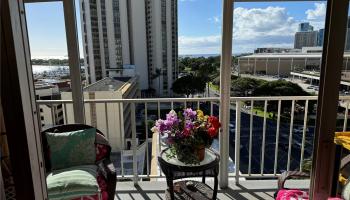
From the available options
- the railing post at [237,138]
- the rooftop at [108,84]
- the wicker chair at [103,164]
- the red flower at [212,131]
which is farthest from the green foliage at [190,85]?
the wicker chair at [103,164]

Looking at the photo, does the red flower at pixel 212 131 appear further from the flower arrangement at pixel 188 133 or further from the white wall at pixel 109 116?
the white wall at pixel 109 116

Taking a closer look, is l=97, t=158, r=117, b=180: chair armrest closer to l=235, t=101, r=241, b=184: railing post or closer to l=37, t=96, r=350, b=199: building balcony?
l=37, t=96, r=350, b=199: building balcony

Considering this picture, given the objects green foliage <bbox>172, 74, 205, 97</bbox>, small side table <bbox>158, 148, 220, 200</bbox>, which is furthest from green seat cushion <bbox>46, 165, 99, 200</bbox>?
green foliage <bbox>172, 74, 205, 97</bbox>

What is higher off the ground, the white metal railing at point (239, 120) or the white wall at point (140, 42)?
the white wall at point (140, 42)

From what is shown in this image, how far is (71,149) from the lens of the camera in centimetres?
261

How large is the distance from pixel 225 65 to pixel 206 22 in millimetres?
824

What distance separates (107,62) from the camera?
12.2 feet

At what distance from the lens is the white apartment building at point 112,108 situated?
3.31 m

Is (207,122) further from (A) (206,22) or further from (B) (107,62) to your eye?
(B) (107,62)

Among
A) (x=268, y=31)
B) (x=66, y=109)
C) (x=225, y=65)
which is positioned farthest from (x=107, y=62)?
(x=268, y=31)

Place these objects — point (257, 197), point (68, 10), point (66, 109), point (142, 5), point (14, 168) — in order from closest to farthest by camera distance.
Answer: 1. point (14, 168)
2. point (68, 10)
3. point (257, 197)
4. point (66, 109)
5. point (142, 5)

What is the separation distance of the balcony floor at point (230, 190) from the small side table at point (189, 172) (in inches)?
18.3

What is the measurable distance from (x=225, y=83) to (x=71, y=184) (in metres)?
1.82

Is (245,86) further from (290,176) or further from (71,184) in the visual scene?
(71,184)
